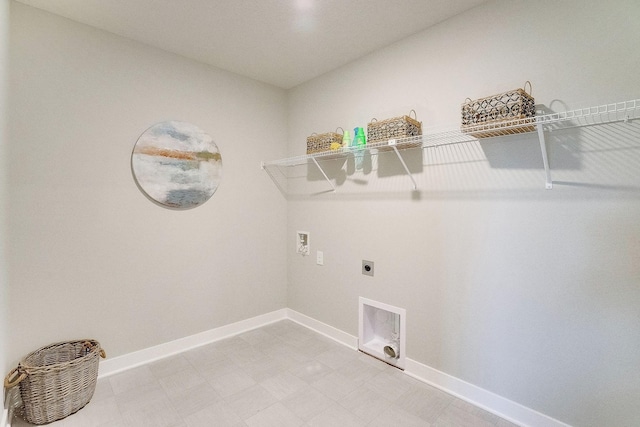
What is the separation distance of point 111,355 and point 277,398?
125cm

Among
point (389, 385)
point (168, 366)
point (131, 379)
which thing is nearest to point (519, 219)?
point (389, 385)

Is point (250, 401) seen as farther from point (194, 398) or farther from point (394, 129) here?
point (394, 129)

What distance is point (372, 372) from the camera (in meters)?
2.16

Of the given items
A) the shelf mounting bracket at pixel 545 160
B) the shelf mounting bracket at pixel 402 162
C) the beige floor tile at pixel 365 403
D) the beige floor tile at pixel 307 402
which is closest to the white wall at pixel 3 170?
the beige floor tile at pixel 307 402

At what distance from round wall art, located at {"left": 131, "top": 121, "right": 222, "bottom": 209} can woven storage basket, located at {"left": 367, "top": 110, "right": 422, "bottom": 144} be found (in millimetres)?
1379

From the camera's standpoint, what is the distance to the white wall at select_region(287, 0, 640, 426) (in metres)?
1.37

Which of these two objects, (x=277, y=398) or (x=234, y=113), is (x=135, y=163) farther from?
(x=277, y=398)

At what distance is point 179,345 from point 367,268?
165 centimetres

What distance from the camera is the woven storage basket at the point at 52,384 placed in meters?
1.60

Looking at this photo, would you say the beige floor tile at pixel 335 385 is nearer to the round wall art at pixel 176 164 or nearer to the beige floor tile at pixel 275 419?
the beige floor tile at pixel 275 419

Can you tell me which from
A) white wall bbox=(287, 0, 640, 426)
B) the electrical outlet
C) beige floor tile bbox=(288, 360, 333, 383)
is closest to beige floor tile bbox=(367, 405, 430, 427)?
white wall bbox=(287, 0, 640, 426)

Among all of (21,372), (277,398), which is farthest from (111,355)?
(277,398)

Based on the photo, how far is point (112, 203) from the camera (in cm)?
213

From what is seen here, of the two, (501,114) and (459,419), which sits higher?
(501,114)
